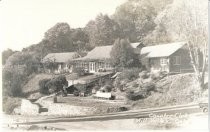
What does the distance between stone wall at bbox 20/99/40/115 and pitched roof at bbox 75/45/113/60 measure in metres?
0.59

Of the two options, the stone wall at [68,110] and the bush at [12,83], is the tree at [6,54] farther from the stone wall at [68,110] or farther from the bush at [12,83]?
the stone wall at [68,110]

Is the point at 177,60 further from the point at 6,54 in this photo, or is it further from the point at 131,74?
the point at 6,54

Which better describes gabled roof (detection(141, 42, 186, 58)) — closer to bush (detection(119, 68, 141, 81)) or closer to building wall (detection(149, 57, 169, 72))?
building wall (detection(149, 57, 169, 72))

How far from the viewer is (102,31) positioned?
3303 mm

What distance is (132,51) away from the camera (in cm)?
323

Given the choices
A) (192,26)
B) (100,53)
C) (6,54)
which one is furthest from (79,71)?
(192,26)

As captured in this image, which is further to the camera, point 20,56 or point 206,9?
point 20,56

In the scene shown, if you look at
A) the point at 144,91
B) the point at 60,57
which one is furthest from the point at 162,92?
the point at 60,57

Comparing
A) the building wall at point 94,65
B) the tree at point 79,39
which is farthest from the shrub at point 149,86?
the tree at point 79,39

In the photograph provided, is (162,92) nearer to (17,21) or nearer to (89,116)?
(89,116)

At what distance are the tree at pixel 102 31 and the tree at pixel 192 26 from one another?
37cm

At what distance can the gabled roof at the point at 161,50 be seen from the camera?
3.16 meters

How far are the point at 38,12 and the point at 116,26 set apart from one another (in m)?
0.63

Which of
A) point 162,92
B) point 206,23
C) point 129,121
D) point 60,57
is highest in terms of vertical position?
point 206,23
